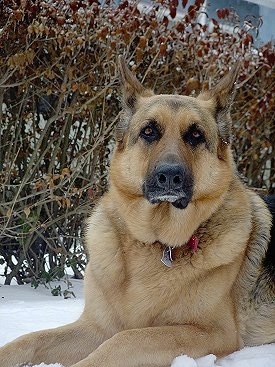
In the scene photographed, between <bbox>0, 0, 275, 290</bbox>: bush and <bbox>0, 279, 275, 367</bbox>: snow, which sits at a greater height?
<bbox>0, 0, 275, 290</bbox>: bush

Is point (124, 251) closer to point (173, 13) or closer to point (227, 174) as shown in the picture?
point (227, 174)

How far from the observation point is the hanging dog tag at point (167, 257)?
3.43 metres

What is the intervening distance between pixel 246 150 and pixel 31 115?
2.46 meters

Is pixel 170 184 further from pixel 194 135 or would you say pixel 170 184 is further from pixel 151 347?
pixel 151 347

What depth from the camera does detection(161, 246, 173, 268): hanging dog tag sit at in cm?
343

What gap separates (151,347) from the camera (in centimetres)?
313

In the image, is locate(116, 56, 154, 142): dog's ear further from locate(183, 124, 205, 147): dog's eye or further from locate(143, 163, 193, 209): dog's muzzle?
locate(143, 163, 193, 209): dog's muzzle

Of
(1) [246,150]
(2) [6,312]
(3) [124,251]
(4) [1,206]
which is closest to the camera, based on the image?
(3) [124,251]

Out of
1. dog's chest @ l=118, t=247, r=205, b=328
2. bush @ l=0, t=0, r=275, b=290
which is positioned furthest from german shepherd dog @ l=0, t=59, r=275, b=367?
bush @ l=0, t=0, r=275, b=290

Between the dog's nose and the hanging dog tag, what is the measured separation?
382 mm

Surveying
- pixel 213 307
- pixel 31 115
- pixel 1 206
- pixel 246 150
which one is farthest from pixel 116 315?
pixel 246 150

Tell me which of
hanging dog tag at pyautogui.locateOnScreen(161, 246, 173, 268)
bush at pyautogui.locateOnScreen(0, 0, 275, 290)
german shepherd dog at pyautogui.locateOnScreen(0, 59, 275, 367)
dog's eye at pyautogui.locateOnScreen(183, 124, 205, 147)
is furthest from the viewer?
bush at pyautogui.locateOnScreen(0, 0, 275, 290)

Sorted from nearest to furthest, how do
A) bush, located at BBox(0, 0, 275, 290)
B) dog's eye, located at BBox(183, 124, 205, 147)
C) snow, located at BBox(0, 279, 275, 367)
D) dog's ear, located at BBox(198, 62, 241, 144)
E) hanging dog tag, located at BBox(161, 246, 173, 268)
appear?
snow, located at BBox(0, 279, 275, 367), hanging dog tag, located at BBox(161, 246, 173, 268), dog's eye, located at BBox(183, 124, 205, 147), dog's ear, located at BBox(198, 62, 241, 144), bush, located at BBox(0, 0, 275, 290)

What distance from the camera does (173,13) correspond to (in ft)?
18.7
